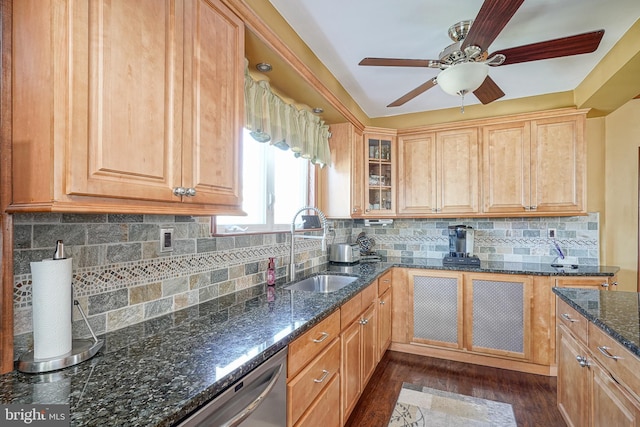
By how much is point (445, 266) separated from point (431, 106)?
5.59 ft

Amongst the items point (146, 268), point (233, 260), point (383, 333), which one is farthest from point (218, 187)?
point (383, 333)

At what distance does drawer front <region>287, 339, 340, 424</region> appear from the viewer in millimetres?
1251

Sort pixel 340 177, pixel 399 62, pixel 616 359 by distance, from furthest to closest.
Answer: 1. pixel 340 177
2. pixel 399 62
3. pixel 616 359

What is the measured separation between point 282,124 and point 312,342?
153 cm

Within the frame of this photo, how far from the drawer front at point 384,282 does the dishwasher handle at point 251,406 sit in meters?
1.69

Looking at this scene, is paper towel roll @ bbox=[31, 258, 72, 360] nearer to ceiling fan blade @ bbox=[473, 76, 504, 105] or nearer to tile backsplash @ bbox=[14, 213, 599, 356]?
tile backsplash @ bbox=[14, 213, 599, 356]

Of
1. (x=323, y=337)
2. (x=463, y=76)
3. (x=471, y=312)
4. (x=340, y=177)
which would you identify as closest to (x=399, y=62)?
(x=463, y=76)

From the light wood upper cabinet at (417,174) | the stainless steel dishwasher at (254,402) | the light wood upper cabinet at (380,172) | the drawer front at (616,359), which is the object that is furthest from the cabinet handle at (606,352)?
the light wood upper cabinet at (380,172)

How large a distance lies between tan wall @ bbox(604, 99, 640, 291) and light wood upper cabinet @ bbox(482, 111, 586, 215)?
0.42 meters

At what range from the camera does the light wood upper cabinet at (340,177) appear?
311 centimetres

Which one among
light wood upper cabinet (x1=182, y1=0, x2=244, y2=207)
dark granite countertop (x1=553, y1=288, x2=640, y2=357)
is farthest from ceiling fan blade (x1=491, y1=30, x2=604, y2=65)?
light wood upper cabinet (x1=182, y1=0, x2=244, y2=207)

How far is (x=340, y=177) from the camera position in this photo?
124 inches

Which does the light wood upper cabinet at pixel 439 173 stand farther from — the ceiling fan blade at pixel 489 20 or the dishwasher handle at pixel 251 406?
the dishwasher handle at pixel 251 406

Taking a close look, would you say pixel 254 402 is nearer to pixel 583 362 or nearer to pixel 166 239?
pixel 166 239
